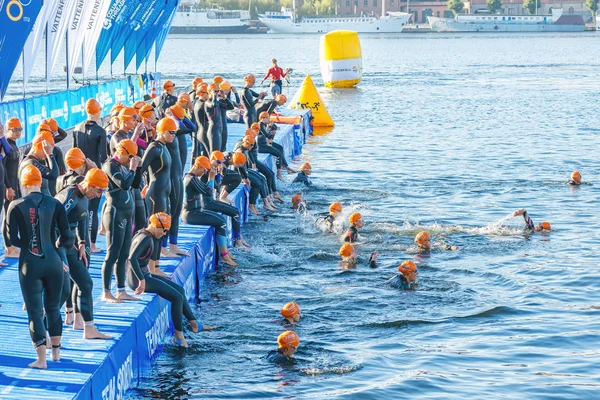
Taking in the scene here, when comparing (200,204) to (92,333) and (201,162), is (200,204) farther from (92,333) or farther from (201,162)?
(92,333)

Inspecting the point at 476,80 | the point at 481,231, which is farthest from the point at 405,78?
the point at 481,231

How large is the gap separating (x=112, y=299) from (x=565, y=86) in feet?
191

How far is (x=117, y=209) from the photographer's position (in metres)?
12.5

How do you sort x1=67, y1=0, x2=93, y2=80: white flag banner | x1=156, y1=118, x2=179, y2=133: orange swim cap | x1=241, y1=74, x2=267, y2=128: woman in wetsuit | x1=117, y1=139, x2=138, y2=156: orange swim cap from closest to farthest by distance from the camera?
x1=117, y1=139, x2=138, y2=156: orange swim cap, x1=156, y1=118, x2=179, y2=133: orange swim cap, x1=241, y1=74, x2=267, y2=128: woman in wetsuit, x1=67, y1=0, x2=93, y2=80: white flag banner

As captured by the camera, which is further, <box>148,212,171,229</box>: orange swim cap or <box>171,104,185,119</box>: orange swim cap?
<box>171,104,185,119</box>: orange swim cap

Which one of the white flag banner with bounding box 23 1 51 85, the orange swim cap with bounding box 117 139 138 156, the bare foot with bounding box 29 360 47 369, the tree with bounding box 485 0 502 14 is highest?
the tree with bounding box 485 0 502 14

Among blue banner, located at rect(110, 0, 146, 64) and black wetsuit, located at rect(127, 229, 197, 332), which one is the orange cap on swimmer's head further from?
blue banner, located at rect(110, 0, 146, 64)

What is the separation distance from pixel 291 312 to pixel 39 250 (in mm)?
5860

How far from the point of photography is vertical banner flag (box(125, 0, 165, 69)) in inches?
1542

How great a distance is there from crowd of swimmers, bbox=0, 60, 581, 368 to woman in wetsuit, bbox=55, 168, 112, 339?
0.01m

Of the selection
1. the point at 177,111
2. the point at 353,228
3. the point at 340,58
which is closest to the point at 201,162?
the point at 177,111

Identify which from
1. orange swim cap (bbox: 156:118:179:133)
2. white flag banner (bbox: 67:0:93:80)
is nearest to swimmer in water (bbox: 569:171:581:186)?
white flag banner (bbox: 67:0:93:80)

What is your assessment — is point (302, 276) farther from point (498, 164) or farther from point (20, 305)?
point (498, 164)

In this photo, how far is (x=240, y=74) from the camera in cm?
7550
